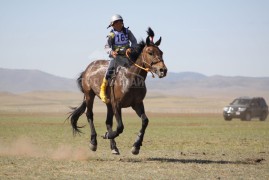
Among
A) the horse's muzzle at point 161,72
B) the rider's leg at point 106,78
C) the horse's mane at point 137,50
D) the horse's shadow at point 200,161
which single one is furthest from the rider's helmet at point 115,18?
the horse's shadow at point 200,161

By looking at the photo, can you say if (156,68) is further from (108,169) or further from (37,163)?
(37,163)

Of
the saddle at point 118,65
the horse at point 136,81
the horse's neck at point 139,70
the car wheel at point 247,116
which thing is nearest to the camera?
the horse at point 136,81

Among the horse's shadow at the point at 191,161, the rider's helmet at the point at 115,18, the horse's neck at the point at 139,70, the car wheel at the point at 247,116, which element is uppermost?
the rider's helmet at the point at 115,18

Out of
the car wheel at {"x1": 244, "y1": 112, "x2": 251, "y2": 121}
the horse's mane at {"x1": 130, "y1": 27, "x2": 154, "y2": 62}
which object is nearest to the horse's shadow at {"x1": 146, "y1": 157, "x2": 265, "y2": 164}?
the horse's mane at {"x1": 130, "y1": 27, "x2": 154, "y2": 62}

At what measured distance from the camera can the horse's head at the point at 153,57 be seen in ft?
41.8

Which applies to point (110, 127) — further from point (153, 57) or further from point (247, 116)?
point (247, 116)

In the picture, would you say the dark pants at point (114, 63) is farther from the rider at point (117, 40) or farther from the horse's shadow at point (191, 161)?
the horse's shadow at point (191, 161)

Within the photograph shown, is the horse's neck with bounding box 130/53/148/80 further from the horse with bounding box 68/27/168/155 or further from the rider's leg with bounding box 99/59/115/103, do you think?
the rider's leg with bounding box 99/59/115/103

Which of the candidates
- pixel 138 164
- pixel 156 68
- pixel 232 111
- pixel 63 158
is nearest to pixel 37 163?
pixel 63 158

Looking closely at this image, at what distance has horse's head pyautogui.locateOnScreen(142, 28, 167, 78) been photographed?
12.8 metres

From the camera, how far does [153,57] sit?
42.7 ft

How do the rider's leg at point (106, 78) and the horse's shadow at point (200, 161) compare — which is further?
the rider's leg at point (106, 78)

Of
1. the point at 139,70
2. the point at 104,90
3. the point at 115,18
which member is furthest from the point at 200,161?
the point at 115,18

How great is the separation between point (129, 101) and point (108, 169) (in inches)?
82.4
